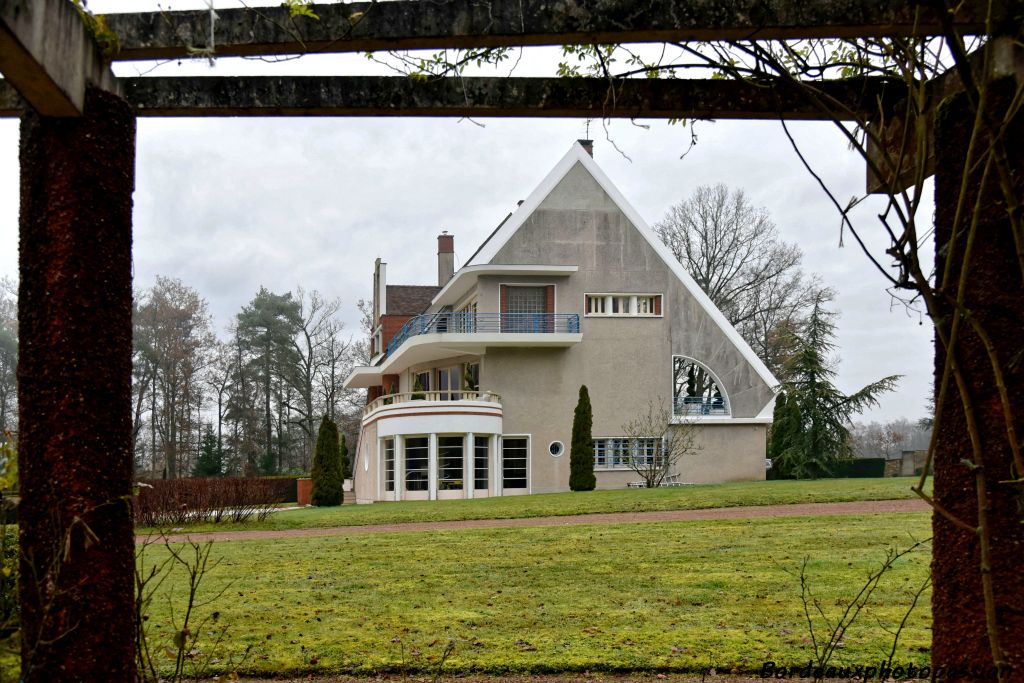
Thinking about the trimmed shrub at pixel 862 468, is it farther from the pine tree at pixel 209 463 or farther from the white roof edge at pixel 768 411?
the pine tree at pixel 209 463

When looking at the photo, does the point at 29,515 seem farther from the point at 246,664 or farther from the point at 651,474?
the point at 651,474

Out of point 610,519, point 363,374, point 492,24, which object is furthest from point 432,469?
point 492,24

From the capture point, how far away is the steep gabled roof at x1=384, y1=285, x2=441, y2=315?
1803 inches

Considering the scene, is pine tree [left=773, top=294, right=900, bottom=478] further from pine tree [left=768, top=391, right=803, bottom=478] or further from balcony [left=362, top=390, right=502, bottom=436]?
balcony [left=362, top=390, right=502, bottom=436]

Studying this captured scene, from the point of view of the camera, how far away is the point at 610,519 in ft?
53.0

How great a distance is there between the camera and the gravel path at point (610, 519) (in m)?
15.2

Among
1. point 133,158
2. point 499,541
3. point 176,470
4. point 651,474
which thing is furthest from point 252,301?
point 133,158

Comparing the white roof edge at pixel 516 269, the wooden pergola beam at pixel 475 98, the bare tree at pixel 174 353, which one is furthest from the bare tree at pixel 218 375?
the wooden pergola beam at pixel 475 98

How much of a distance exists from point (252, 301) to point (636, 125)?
5600 centimetres

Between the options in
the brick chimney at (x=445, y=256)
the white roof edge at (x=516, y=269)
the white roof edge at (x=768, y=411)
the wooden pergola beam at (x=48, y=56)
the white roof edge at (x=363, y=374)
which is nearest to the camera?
the wooden pergola beam at (x=48, y=56)

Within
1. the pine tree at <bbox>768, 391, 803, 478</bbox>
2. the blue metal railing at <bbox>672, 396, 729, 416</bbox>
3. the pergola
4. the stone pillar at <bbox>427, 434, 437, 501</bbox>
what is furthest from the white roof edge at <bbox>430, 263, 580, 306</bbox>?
the pergola

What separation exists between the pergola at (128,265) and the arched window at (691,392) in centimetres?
2925

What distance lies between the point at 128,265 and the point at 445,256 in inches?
1579

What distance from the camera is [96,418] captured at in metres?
3.26
